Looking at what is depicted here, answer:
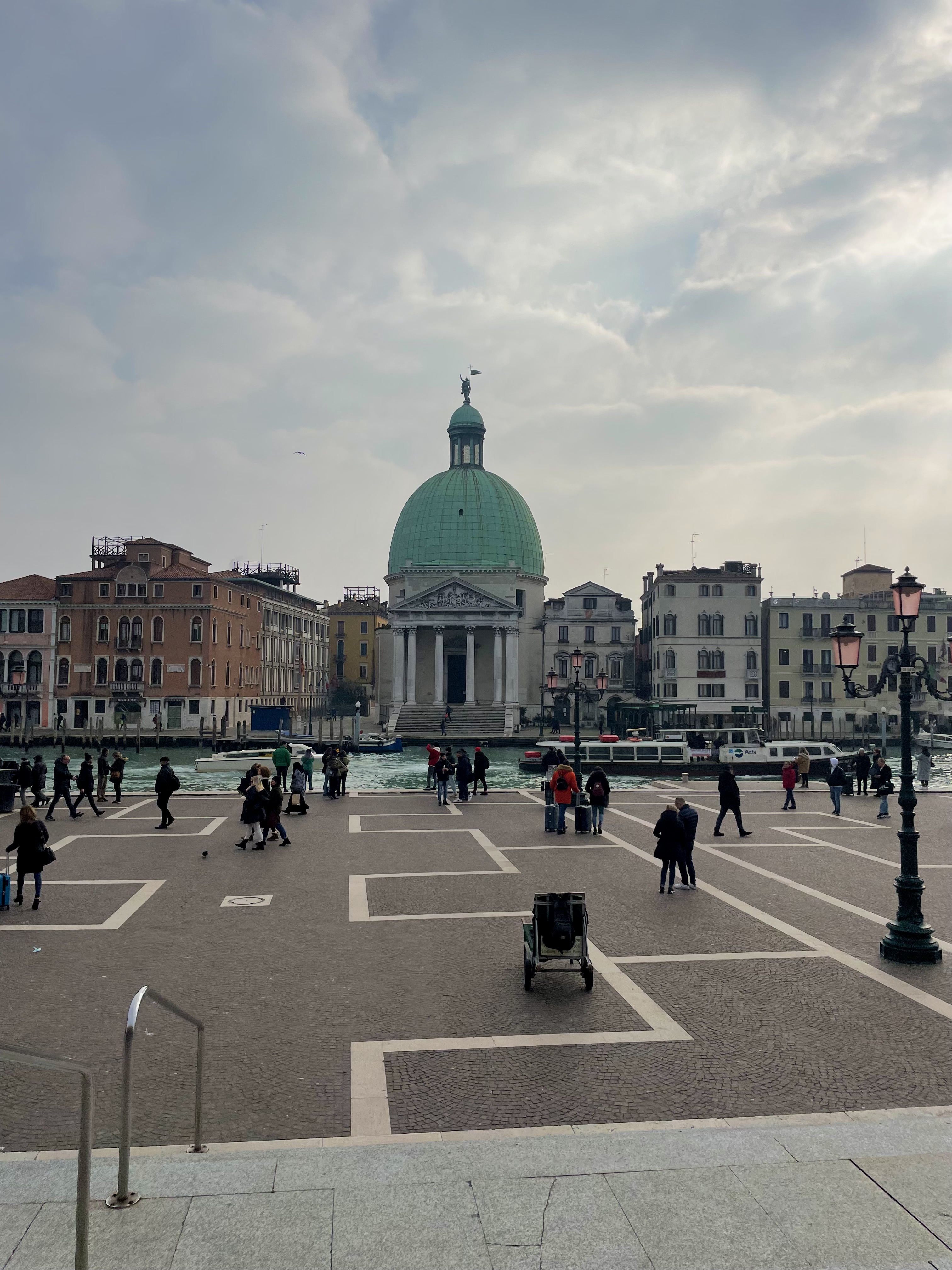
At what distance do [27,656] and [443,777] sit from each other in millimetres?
58356

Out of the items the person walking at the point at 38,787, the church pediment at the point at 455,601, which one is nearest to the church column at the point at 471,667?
the church pediment at the point at 455,601

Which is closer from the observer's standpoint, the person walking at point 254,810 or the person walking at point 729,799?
the person walking at point 254,810

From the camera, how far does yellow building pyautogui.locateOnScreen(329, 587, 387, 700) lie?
121125mm

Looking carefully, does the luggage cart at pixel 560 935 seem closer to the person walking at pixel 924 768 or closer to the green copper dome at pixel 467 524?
the person walking at pixel 924 768

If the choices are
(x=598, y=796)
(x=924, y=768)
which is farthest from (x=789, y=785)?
(x=924, y=768)

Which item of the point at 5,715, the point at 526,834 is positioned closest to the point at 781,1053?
the point at 526,834

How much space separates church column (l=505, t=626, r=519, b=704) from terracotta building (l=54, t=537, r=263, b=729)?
2787 centimetres

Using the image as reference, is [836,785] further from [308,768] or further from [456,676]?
[456,676]

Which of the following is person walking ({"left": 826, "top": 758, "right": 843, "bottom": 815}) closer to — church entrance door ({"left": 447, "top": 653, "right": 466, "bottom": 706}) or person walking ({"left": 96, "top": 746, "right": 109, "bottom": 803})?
person walking ({"left": 96, "top": 746, "right": 109, "bottom": 803})

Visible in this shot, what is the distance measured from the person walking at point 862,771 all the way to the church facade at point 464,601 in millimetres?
50431

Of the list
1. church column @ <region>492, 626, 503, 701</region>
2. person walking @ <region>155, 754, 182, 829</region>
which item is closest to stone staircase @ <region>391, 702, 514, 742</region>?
church column @ <region>492, 626, 503, 701</region>

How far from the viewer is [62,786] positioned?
25.8 m

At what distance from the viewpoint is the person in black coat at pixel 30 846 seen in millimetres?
14680

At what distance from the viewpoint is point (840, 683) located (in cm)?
8312
